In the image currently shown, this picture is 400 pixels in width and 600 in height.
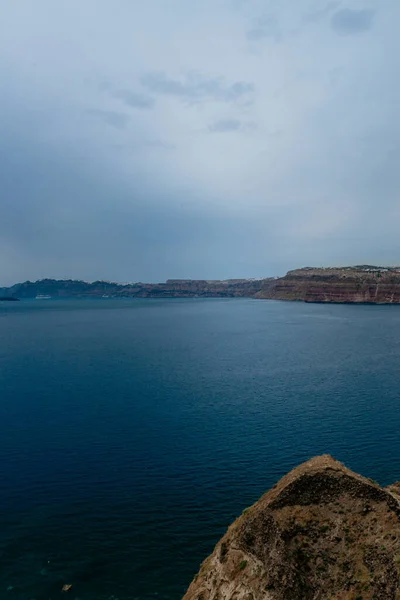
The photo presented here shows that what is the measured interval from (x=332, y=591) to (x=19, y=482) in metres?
34.0

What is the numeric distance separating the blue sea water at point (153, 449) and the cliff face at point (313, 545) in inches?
414

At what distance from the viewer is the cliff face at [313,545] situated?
1723 cm

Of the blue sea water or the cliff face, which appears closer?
the cliff face

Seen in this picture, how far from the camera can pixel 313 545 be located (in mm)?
18578

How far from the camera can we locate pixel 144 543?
31.4 meters

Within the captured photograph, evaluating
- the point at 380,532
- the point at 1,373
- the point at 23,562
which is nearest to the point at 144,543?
the point at 23,562

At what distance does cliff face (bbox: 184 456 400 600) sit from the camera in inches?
679

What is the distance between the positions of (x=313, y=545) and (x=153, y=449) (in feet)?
109

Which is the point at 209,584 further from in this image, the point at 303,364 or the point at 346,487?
the point at 303,364

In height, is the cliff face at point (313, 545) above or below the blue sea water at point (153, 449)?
above

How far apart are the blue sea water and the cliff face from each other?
10.5 m

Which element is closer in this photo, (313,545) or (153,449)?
(313,545)

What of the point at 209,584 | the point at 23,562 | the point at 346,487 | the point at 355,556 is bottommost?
the point at 23,562

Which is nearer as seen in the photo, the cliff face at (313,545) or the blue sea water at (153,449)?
the cliff face at (313,545)
